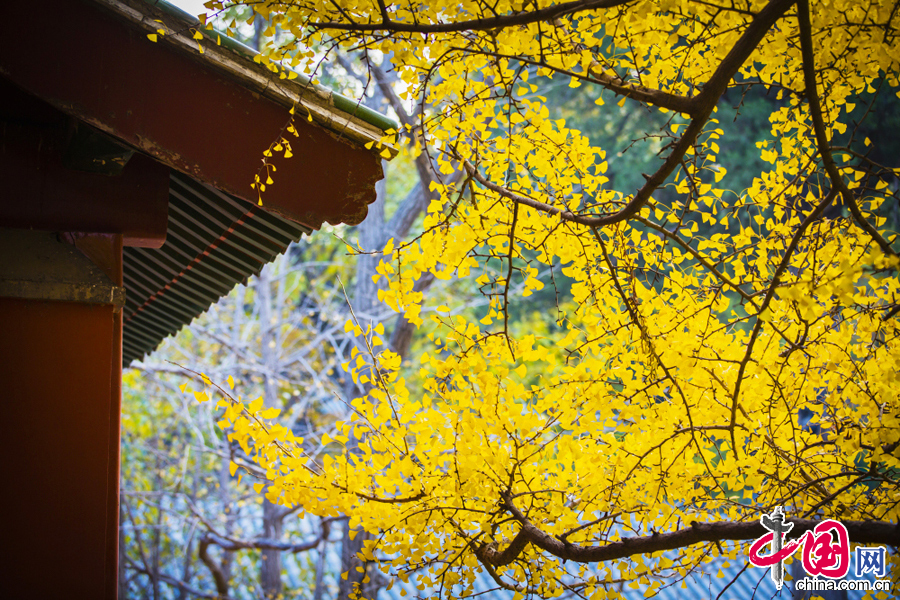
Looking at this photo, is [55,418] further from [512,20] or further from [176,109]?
[512,20]

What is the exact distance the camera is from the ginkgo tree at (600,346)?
1.28 m

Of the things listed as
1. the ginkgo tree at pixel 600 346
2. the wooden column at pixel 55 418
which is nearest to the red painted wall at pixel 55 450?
the wooden column at pixel 55 418

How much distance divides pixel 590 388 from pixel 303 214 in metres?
0.81

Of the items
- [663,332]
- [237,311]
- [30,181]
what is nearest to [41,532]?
[30,181]

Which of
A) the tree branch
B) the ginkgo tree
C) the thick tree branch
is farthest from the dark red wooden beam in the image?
the thick tree branch

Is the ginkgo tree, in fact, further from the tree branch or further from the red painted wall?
the red painted wall

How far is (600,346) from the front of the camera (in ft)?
5.64

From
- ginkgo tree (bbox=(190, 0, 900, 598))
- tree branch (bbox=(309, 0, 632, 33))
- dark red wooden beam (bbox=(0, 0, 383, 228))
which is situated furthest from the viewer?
ginkgo tree (bbox=(190, 0, 900, 598))

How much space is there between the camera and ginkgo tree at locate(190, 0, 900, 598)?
1.28m

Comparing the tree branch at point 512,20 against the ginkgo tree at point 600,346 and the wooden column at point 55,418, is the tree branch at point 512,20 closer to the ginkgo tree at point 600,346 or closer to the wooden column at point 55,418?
the ginkgo tree at point 600,346

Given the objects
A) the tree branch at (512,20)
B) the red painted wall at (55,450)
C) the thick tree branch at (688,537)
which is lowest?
the thick tree branch at (688,537)

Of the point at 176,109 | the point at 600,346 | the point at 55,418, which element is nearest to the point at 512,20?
the point at 176,109

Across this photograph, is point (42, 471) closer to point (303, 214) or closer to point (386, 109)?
point (303, 214)

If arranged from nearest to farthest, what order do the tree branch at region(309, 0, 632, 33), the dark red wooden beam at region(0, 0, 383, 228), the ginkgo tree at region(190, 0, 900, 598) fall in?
the tree branch at region(309, 0, 632, 33) → the dark red wooden beam at region(0, 0, 383, 228) → the ginkgo tree at region(190, 0, 900, 598)
